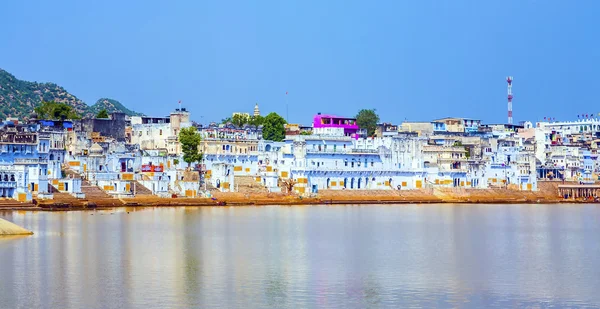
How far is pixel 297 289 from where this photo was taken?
30.0 metres

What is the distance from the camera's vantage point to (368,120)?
362 feet

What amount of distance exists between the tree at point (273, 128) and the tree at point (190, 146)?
672 inches

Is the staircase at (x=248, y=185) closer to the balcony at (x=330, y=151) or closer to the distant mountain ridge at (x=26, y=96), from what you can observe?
the balcony at (x=330, y=151)

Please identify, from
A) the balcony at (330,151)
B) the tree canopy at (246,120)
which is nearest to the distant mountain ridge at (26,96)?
the tree canopy at (246,120)

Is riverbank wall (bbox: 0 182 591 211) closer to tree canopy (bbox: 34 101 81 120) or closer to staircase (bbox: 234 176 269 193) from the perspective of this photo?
staircase (bbox: 234 176 269 193)

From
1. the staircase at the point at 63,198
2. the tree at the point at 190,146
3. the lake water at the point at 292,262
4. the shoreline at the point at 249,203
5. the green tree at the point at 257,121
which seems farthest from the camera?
the green tree at the point at 257,121

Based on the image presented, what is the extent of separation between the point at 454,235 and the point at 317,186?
33.6 meters

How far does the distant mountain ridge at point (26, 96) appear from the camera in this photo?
399ft

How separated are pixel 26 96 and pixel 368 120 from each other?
4308cm

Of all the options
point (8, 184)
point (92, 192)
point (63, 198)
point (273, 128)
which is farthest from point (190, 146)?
point (273, 128)

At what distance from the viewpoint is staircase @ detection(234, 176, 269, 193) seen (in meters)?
78.1

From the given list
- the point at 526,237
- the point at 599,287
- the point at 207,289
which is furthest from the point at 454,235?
the point at 207,289

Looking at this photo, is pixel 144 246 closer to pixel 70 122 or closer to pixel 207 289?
pixel 207 289

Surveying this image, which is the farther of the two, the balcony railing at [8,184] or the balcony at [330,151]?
the balcony at [330,151]
